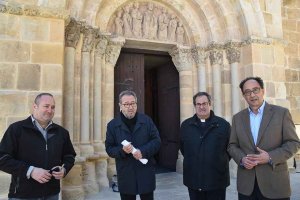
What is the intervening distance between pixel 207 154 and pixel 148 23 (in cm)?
398

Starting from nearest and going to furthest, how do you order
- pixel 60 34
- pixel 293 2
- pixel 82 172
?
pixel 60 34 → pixel 82 172 → pixel 293 2

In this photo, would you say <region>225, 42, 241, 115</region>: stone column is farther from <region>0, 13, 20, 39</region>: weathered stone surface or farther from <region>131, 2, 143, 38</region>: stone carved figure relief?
<region>0, 13, 20, 39</region>: weathered stone surface

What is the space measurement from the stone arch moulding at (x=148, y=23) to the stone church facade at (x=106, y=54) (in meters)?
0.02

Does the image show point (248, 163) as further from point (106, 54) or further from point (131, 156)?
point (106, 54)

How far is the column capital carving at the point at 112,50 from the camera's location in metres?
5.54

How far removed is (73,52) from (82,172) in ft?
6.43

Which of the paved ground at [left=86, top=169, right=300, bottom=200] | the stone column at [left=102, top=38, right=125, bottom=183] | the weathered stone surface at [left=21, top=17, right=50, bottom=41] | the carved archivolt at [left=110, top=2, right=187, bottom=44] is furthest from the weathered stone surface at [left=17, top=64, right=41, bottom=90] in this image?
the carved archivolt at [left=110, top=2, right=187, bottom=44]

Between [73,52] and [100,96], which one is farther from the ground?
[73,52]

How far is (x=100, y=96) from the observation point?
5.26 meters

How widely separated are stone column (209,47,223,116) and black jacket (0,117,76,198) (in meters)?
4.28

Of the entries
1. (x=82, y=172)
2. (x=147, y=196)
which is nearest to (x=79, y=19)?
(x=82, y=172)

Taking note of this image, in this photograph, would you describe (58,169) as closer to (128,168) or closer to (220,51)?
(128,168)

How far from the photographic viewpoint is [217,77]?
240 inches

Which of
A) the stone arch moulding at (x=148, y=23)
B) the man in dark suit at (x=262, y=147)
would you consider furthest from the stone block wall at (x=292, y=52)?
the man in dark suit at (x=262, y=147)
